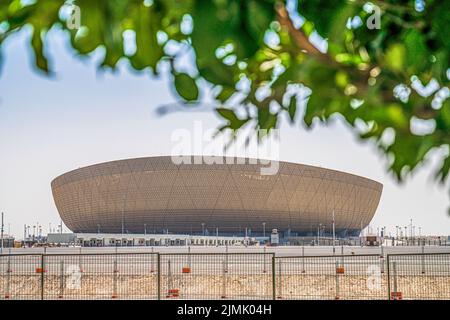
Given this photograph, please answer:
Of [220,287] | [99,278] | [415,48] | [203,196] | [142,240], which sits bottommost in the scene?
[142,240]

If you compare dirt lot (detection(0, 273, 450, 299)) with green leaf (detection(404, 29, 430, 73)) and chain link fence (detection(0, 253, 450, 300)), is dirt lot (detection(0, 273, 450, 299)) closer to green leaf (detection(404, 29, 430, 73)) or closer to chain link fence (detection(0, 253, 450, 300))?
chain link fence (detection(0, 253, 450, 300))

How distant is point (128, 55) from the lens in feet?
4.17

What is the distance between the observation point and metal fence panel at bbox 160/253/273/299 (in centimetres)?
1470

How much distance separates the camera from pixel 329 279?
16.2 m

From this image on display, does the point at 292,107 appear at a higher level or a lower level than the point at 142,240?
higher

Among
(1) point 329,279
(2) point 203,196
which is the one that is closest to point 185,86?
(1) point 329,279

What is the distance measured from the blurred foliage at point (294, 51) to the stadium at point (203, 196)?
3183 inches

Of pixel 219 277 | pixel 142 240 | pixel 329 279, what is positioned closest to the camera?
pixel 329 279

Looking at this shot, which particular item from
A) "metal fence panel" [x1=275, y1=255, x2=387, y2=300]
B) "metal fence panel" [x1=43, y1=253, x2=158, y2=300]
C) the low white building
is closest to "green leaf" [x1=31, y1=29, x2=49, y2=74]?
"metal fence panel" [x1=275, y1=255, x2=387, y2=300]

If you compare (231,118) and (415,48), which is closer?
(415,48)

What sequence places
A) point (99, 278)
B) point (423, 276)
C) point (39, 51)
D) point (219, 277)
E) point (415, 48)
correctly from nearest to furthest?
1. point (39, 51)
2. point (415, 48)
3. point (423, 276)
4. point (219, 277)
5. point (99, 278)

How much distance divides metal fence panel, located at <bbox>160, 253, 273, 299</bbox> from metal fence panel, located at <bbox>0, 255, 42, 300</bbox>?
3.69 m

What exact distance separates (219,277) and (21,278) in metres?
6.05

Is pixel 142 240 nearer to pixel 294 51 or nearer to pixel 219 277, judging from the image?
pixel 219 277
